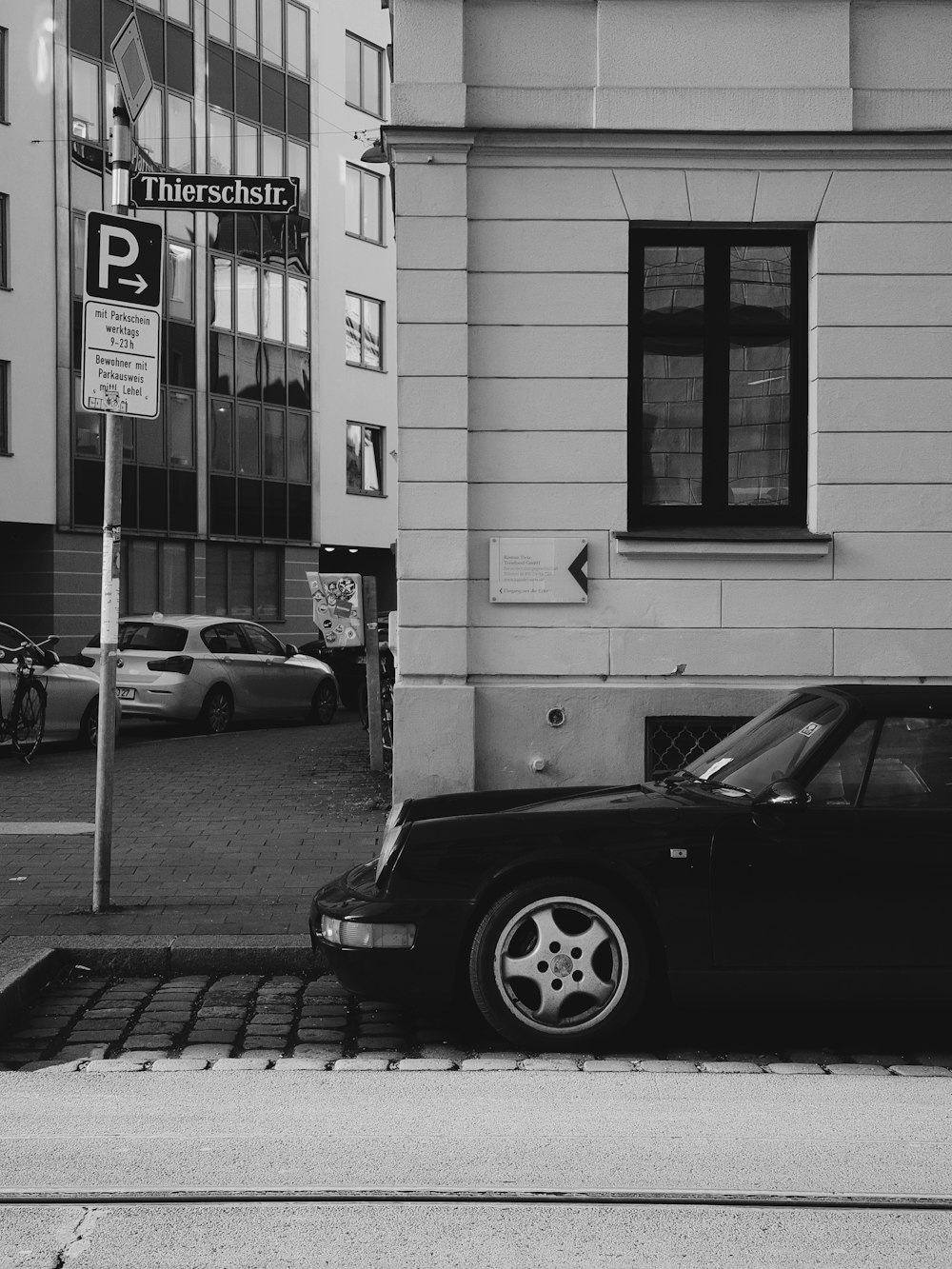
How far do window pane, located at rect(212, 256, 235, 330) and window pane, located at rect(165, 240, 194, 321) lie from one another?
77 centimetres

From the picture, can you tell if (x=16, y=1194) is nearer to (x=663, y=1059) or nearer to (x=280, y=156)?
(x=663, y=1059)

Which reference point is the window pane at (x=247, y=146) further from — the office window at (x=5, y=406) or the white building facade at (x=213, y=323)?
the office window at (x=5, y=406)

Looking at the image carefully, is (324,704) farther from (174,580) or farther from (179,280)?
(179,280)

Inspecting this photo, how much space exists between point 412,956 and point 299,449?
1314 inches

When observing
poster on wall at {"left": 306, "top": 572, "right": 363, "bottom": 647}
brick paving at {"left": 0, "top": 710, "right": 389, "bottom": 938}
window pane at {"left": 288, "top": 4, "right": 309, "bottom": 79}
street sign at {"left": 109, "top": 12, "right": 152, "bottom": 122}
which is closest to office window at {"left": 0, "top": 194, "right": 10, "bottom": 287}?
window pane at {"left": 288, "top": 4, "right": 309, "bottom": 79}

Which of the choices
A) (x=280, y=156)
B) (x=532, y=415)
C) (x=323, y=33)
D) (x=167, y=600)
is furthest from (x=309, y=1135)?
(x=323, y=33)

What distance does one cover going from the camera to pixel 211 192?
25.2 feet

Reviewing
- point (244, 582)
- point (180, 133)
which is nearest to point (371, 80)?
point (180, 133)

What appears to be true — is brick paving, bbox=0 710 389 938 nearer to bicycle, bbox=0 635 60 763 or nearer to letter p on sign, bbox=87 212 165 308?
bicycle, bbox=0 635 60 763

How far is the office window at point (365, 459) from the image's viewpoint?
4028 cm

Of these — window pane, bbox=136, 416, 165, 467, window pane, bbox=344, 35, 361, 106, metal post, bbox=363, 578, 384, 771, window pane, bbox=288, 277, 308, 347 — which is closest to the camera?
metal post, bbox=363, 578, 384, 771

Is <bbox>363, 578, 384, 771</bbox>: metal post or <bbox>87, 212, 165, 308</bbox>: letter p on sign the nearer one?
<bbox>87, 212, 165, 308</bbox>: letter p on sign

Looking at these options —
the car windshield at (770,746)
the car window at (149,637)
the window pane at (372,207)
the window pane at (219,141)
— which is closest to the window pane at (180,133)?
the window pane at (219,141)

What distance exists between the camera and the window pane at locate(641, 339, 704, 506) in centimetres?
1079
